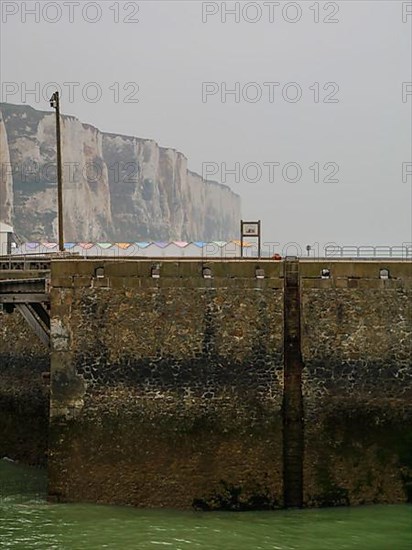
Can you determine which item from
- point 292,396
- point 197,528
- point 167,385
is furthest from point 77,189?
point 197,528

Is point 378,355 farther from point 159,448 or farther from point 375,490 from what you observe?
point 159,448

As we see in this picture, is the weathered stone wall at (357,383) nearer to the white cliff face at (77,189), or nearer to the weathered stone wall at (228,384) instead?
the weathered stone wall at (228,384)

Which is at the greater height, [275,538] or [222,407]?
[222,407]

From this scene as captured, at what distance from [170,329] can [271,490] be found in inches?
146

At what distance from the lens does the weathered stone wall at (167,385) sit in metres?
16.7

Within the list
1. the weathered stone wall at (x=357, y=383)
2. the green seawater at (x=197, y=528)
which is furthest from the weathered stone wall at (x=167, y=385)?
the weathered stone wall at (x=357, y=383)

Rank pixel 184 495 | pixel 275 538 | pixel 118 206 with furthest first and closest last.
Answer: pixel 118 206
pixel 184 495
pixel 275 538

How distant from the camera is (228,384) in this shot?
55.8ft

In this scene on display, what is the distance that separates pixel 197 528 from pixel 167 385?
9.55ft

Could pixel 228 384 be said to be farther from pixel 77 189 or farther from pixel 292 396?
pixel 77 189

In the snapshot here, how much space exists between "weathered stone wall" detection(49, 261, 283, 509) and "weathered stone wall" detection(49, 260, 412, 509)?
2cm

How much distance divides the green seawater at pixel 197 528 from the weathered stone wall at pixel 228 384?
48 centimetres

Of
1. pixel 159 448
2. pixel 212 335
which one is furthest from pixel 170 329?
pixel 159 448

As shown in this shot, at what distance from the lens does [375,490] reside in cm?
1683
